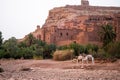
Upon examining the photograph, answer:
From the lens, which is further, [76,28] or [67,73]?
[76,28]

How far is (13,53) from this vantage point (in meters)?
70.4

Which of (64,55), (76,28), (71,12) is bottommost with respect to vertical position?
(64,55)

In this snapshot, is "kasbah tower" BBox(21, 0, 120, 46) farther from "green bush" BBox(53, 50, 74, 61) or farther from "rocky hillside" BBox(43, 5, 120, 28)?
"green bush" BBox(53, 50, 74, 61)

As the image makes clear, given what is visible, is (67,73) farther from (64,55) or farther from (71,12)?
(71,12)

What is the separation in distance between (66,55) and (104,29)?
20.0 m

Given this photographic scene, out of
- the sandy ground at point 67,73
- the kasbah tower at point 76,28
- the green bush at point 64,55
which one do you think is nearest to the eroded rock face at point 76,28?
the kasbah tower at point 76,28

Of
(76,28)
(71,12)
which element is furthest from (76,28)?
(71,12)

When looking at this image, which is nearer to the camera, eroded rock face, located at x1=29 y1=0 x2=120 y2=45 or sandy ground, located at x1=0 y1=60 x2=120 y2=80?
sandy ground, located at x1=0 y1=60 x2=120 y2=80

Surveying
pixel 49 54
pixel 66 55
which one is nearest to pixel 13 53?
pixel 49 54

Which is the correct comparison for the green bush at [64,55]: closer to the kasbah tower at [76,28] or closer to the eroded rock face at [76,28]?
the kasbah tower at [76,28]

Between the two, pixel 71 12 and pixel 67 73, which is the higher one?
pixel 71 12

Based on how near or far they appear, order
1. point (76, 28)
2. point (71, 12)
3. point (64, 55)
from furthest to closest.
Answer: point (71, 12) → point (76, 28) → point (64, 55)

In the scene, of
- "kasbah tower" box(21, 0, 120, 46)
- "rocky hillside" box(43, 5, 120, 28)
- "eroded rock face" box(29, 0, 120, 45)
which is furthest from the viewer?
"rocky hillside" box(43, 5, 120, 28)

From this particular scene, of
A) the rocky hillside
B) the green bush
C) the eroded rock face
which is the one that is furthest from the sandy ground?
the rocky hillside
